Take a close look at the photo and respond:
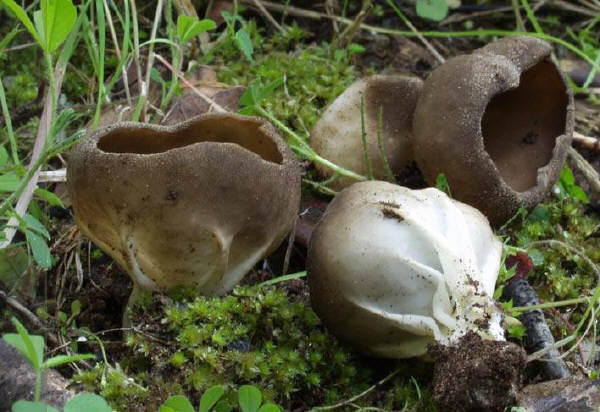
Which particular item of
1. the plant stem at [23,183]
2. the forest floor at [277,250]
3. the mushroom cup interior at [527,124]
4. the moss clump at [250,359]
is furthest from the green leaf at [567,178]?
the plant stem at [23,183]

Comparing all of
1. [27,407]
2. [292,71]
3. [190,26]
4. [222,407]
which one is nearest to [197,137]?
[190,26]

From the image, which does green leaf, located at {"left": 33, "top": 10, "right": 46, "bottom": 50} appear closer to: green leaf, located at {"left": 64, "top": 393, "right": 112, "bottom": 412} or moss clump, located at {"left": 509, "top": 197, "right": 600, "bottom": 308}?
green leaf, located at {"left": 64, "top": 393, "right": 112, "bottom": 412}

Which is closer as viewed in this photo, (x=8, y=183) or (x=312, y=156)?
(x=8, y=183)

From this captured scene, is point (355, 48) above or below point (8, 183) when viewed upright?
below

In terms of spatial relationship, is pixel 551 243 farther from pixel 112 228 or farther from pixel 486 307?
pixel 112 228

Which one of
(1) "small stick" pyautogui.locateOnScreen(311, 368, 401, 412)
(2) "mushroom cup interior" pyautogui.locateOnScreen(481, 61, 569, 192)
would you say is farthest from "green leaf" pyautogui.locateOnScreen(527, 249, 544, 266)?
(1) "small stick" pyautogui.locateOnScreen(311, 368, 401, 412)

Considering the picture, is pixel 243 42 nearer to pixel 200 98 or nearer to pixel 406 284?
pixel 200 98
